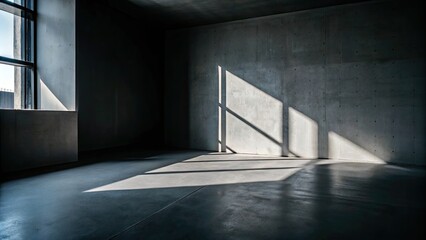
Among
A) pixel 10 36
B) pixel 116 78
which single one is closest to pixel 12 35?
pixel 10 36

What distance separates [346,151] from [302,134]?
1.16 metres

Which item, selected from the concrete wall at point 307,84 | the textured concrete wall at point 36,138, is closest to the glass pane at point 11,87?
the textured concrete wall at point 36,138

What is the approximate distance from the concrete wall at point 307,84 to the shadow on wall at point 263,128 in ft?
0.09

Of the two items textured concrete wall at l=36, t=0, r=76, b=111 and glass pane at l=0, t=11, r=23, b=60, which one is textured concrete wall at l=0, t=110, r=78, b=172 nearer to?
textured concrete wall at l=36, t=0, r=76, b=111

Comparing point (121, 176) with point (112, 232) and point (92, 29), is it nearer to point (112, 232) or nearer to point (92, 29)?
point (112, 232)

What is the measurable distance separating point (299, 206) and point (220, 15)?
616 cm

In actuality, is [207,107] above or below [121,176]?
above

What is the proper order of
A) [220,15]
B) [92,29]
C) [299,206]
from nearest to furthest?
1. [299,206]
2. [92,29]
3. [220,15]

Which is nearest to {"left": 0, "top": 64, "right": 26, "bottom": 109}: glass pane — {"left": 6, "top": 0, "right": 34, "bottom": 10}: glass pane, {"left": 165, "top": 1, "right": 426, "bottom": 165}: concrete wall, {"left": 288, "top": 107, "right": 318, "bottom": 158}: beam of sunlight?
{"left": 6, "top": 0, "right": 34, "bottom": 10}: glass pane

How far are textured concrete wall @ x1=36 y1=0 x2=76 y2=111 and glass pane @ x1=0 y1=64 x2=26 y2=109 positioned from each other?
15.2 inches

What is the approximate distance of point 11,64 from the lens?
6.09 metres

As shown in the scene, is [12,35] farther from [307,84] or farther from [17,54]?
[307,84]

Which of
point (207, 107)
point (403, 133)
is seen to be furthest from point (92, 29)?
point (403, 133)

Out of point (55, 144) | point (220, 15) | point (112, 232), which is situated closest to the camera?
point (112, 232)
